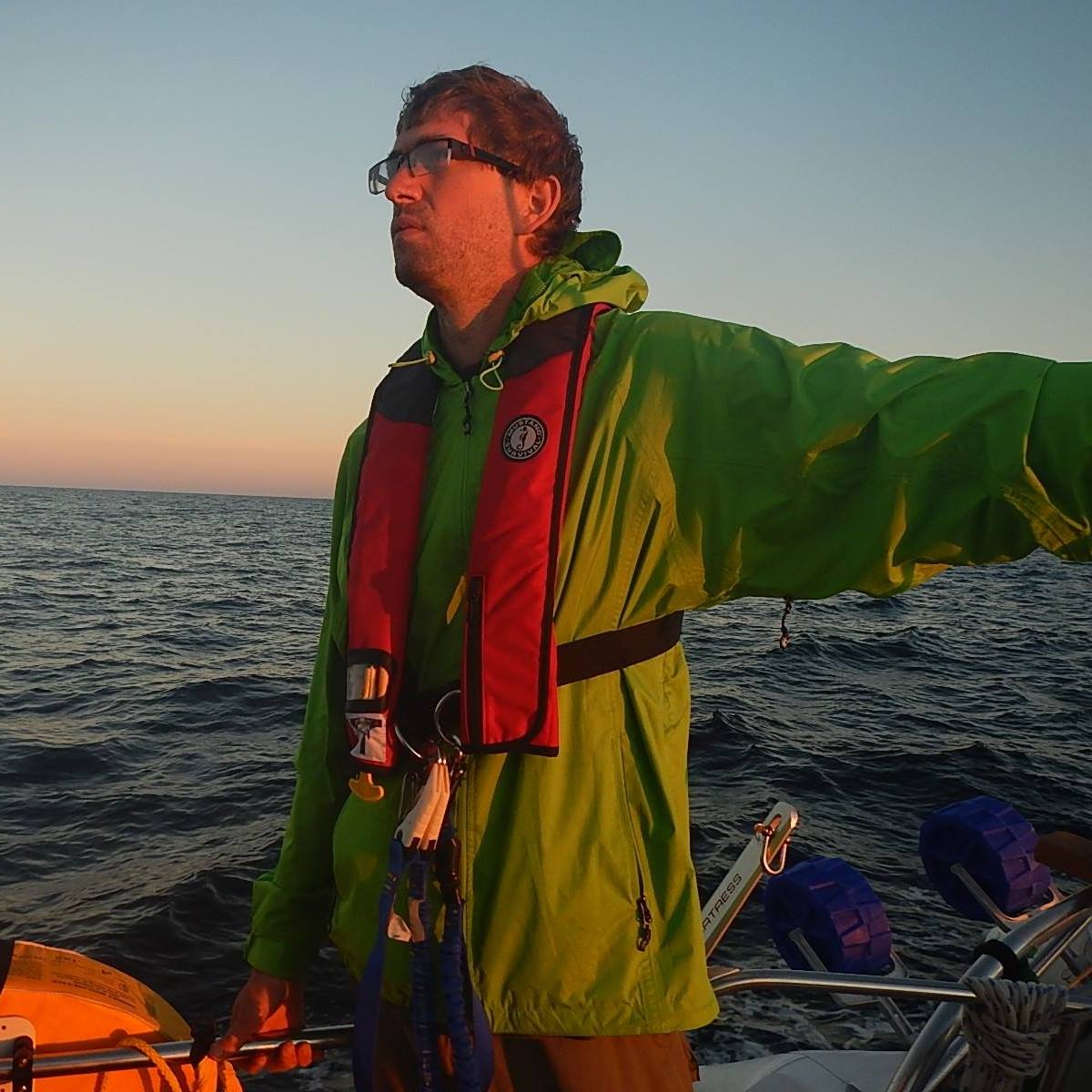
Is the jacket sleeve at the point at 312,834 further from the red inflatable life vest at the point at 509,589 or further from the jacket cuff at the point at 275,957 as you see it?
the red inflatable life vest at the point at 509,589

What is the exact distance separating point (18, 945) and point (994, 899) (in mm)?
3436

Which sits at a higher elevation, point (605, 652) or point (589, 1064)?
point (605, 652)

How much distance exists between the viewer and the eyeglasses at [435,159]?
6.60 ft

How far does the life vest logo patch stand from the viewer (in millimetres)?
1729

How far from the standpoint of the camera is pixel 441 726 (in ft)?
5.88

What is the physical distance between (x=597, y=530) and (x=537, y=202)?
929 mm

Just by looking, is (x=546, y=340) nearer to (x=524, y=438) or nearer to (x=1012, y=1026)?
(x=524, y=438)

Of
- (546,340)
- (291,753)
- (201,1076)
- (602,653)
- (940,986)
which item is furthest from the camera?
(291,753)

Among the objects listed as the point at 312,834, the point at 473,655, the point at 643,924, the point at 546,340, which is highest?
the point at 546,340

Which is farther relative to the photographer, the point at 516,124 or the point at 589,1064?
the point at 516,124

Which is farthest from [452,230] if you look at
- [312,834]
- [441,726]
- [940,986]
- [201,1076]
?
[940,986]

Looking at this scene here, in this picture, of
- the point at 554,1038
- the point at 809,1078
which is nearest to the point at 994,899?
the point at 809,1078

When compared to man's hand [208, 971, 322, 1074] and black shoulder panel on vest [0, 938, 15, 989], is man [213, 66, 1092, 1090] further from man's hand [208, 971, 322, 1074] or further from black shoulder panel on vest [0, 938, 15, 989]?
black shoulder panel on vest [0, 938, 15, 989]

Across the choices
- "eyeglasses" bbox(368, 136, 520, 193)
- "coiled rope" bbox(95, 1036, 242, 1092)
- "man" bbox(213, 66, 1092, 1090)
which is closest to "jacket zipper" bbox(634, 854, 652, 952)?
"man" bbox(213, 66, 1092, 1090)
